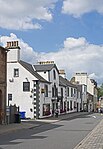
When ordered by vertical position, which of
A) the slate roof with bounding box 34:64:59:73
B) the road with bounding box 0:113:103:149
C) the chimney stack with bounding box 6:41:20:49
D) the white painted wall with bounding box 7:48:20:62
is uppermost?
the chimney stack with bounding box 6:41:20:49

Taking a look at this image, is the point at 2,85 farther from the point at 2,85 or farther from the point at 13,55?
the point at 13,55

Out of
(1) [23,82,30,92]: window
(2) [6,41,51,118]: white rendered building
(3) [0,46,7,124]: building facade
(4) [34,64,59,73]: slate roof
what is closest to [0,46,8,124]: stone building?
(3) [0,46,7,124]: building facade

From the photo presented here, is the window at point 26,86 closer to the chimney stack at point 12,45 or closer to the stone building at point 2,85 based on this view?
the chimney stack at point 12,45

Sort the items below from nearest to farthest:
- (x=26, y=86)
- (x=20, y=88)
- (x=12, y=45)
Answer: (x=12, y=45) → (x=26, y=86) → (x=20, y=88)

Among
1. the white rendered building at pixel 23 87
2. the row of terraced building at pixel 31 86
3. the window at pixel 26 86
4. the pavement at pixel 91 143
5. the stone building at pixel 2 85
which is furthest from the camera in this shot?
the window at pixel 26 86

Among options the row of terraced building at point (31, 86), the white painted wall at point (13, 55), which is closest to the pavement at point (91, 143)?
the row of terraced building at point (31, 86)

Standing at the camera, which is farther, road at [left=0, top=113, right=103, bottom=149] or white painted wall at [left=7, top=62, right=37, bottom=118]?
white painted wall at [left=7, top=62, right=37, bottom=118]

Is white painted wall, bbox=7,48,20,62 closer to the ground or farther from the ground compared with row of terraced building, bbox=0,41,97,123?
farther from the ground

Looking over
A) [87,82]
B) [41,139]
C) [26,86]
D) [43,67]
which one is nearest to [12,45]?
[26,86]

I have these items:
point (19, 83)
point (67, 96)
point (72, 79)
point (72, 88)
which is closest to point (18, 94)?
point (19, 83)

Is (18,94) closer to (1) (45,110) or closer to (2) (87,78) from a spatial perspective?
(1) (45,110)

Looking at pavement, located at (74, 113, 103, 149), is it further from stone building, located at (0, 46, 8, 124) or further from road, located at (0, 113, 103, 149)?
stone building, located at (0, 46, 8, 124)

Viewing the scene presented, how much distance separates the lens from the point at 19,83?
48.6m

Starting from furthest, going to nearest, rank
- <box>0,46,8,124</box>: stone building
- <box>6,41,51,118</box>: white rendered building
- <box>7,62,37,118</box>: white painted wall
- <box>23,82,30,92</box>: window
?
<box>23,82,30,92</box>: window < <box>7,62,37,118</box>: white painted wall < <box>6,41,51,118</box>: white rendered building < <box>0,46,8,124</box>: stone building
